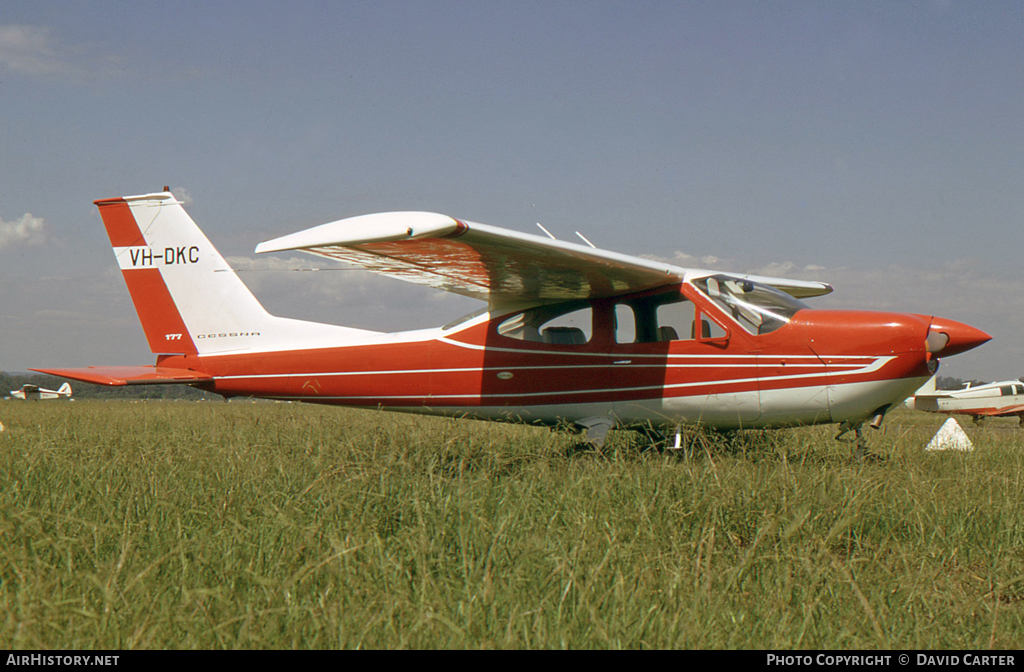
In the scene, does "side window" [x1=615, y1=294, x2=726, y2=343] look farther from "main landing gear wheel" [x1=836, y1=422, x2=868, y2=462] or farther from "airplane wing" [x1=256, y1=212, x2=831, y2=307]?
"main landing gear wheel" [x1=836, y1=422, x2=868, y2=462]

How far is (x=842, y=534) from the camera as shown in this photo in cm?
342

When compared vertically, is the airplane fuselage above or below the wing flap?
below

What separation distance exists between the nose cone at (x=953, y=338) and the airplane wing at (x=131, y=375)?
7.75 meters

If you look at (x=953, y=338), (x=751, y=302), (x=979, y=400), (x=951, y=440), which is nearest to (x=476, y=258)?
(x=751, y=302)

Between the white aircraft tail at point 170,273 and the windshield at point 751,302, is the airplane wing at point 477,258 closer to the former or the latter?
the windshield at point 751,302

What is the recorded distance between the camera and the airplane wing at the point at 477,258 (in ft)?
15.8

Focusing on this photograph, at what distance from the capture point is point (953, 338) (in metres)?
5.76

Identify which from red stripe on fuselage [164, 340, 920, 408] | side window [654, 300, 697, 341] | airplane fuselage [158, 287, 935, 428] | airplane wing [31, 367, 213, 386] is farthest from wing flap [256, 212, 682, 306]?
airplane wing [31, 367, 213, 386]

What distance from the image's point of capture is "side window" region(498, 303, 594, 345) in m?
7.05

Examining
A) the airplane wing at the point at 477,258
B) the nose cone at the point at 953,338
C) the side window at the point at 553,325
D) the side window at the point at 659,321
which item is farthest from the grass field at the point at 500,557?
the side window at the point at 553,325

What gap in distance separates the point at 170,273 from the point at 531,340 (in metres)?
4.85

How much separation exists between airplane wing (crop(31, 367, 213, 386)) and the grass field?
3.02m
